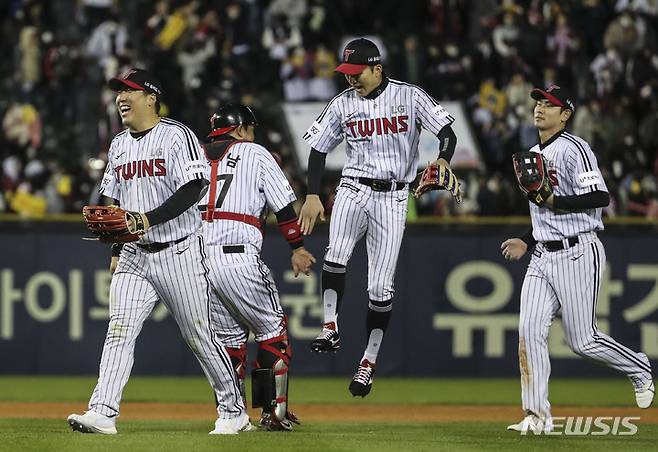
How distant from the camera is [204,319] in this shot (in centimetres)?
904

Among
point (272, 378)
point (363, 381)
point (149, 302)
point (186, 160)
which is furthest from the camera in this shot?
point (363, 381)

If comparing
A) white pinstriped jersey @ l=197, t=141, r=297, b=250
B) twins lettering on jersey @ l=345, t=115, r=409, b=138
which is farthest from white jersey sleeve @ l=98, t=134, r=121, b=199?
twins lettering on jersey @ l=345, t=115, r=409, b=138

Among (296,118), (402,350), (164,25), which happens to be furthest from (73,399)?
(164,25)

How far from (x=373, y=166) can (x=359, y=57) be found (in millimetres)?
784

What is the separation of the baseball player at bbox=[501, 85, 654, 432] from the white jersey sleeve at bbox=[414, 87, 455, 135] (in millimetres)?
774

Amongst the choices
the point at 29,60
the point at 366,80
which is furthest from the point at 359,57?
the point at 29,60

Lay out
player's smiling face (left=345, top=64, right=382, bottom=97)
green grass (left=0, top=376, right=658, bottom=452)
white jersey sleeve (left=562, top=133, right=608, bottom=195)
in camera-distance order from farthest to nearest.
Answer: player's smiling face (left=345, top=64, right=382, bottom=97)
white jersey sleeve (left=562, top=133, right=608, bottom=195)
green grass (left=0, top=376, right=658, bottom=452)

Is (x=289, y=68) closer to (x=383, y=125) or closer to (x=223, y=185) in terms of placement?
(x=383, y=125)

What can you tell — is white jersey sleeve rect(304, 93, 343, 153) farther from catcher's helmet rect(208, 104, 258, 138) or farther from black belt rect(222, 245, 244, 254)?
black belt rect(222, 245, 244, 254)

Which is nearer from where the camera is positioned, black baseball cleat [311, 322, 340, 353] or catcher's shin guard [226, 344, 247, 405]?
black baseball cleat [311, 322, 340, 353]

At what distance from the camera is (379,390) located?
1491cm

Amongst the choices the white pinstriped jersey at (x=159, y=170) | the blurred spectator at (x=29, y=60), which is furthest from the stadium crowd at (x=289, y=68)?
the white pinstriped jersey at (x=159, y=170)

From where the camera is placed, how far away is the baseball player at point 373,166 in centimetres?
1024

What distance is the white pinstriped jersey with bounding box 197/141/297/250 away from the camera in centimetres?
983
